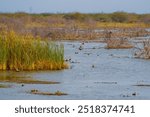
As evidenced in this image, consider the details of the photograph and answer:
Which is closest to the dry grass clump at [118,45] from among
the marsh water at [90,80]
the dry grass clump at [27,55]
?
the marsh water at [90,80]

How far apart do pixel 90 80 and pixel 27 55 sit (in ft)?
9.80

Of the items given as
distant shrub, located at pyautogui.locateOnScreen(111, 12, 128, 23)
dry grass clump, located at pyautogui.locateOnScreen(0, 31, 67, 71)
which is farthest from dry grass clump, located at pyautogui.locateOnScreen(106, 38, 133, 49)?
distant shrub, located at pyautogui.locateOnScreen(111, 12, 128, 23)

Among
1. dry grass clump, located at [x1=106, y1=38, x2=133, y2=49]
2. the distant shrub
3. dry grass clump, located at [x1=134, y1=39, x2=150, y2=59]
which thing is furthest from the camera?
the distant shrub

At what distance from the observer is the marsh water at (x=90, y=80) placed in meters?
16.3

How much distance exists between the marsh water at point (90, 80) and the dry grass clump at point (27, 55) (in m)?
0.52

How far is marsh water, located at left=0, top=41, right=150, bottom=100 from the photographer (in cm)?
1627

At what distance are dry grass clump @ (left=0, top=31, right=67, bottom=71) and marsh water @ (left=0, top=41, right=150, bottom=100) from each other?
520 millimetres

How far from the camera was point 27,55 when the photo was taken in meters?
21.2

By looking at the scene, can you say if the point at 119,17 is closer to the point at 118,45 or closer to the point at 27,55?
the point at 118,45

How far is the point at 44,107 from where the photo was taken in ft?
38.8

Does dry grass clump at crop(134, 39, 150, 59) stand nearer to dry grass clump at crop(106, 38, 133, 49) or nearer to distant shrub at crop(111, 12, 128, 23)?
dry grass clump at crop(106, 38, 133, 49)

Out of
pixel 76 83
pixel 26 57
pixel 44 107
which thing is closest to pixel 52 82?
pixel 76 83

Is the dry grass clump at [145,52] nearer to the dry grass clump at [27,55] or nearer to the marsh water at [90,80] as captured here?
the marsh water at [90,80]

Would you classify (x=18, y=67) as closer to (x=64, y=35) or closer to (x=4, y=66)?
(x=4, y=66)
